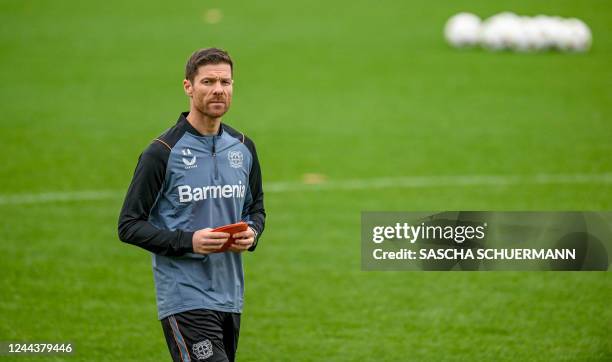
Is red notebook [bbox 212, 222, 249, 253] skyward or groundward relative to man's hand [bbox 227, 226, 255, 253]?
skyward

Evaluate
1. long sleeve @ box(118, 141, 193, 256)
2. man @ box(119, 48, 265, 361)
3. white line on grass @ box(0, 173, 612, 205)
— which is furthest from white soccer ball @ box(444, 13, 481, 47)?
long sleeve @ box(118, 141, 193, 256)

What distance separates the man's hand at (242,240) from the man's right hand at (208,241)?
0.07m

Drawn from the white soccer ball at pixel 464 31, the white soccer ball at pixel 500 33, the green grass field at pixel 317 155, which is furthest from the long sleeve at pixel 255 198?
the white soccer ball at pixel 464 31

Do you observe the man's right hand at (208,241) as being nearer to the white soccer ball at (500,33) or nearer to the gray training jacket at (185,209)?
the gray training jacket at (185,209)

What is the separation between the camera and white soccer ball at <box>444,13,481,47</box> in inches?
1079

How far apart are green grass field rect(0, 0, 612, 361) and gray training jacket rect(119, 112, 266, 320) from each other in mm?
2982

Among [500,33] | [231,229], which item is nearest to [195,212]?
[231,229]

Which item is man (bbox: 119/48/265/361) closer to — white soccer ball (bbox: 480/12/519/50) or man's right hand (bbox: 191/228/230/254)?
man's right hand (bbox: 191/228/230/254)

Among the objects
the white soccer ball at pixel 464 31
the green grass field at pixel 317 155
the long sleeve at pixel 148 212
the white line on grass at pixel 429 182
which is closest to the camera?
the long sleeve at pixel 148 212

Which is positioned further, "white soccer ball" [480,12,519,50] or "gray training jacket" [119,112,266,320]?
"white soccer ball" [480,12,519,50]

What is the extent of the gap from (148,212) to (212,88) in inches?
30.0

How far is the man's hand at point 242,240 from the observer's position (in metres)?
5.25

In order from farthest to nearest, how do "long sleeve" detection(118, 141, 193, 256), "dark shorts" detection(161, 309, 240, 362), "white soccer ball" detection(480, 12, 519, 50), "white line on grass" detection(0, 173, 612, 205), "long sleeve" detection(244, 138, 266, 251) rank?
1. "white soccer ball" detection(480, 12, 519, 50)
2. "white line on grass" detection(0, 173, 612, 205)
3. "long sleeve" detection(244, 138, 266, 251)
4. "dark shorts" detection(161, 309, 240, 362)
5. "long sleeve" detection(118, 141, 193, 256)

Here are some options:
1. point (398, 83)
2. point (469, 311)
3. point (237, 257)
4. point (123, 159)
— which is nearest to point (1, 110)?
point (123, 159)
